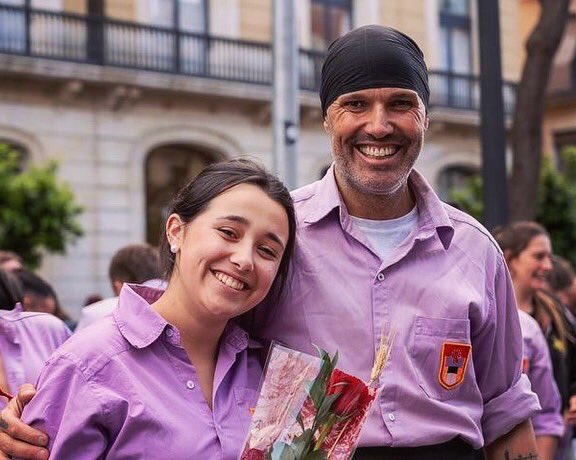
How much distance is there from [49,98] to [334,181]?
16.8m

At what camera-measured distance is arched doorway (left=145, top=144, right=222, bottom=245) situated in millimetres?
20922

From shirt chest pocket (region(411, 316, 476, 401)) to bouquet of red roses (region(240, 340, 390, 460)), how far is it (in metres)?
0.52

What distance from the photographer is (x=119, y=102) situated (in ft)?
65.9

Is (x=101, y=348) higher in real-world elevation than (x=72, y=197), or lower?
lower

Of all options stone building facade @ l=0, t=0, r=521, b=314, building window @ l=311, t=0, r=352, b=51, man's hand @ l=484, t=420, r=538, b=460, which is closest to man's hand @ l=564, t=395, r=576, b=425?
man's hand @ l=484, t=420, r=538, b=460

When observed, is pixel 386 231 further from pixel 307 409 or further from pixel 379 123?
pixel 307 409

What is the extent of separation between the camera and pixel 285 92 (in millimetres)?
9180

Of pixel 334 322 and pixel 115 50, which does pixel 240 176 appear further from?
pixel 115 50

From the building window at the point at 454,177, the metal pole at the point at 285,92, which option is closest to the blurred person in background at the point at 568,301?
the metal pole at the point at 285,92

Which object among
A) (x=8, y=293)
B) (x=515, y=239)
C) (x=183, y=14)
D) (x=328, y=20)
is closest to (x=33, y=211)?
(x=183, y=14)

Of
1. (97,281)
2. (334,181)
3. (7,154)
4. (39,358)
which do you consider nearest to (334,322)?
(334,181)

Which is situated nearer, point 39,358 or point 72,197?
point 39,358

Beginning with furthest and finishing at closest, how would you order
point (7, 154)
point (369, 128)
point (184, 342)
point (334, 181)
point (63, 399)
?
point (7, 154) → point (334, 181) → point (369, 128) → point (184, 342) → point (63, 399)

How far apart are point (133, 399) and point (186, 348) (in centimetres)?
25
